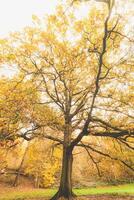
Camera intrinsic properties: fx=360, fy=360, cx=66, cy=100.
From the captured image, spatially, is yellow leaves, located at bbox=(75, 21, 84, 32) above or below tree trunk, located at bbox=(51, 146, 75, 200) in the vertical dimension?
above

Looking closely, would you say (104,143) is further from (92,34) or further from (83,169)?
(83,169)

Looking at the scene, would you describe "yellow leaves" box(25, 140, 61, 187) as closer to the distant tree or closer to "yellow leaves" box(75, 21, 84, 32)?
the distant tree

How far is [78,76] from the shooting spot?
22.5 metres

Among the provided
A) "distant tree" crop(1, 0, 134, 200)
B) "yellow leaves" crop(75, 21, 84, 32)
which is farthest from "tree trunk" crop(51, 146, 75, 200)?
"yellow leaves" crop(75, 21, 84, 32)

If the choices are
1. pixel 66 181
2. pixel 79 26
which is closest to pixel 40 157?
pixel 66 181

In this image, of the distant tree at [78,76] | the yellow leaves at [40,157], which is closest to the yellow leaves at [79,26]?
the distant tree at [78,76]

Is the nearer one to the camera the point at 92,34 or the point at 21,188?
the point at 92,34

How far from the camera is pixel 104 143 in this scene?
1002 inches

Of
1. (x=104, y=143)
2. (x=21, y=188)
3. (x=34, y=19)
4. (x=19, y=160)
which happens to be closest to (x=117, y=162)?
(x=104, y=143)

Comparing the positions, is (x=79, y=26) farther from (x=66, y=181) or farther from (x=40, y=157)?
(x=66, y=181)

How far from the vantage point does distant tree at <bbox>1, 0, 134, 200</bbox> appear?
2116 centimetres

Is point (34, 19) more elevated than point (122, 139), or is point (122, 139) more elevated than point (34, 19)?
point (34, 19)

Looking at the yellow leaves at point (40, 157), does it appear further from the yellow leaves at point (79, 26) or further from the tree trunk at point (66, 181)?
the yellow leaves at point (79, 26)

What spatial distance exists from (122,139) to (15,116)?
6.99 meters
